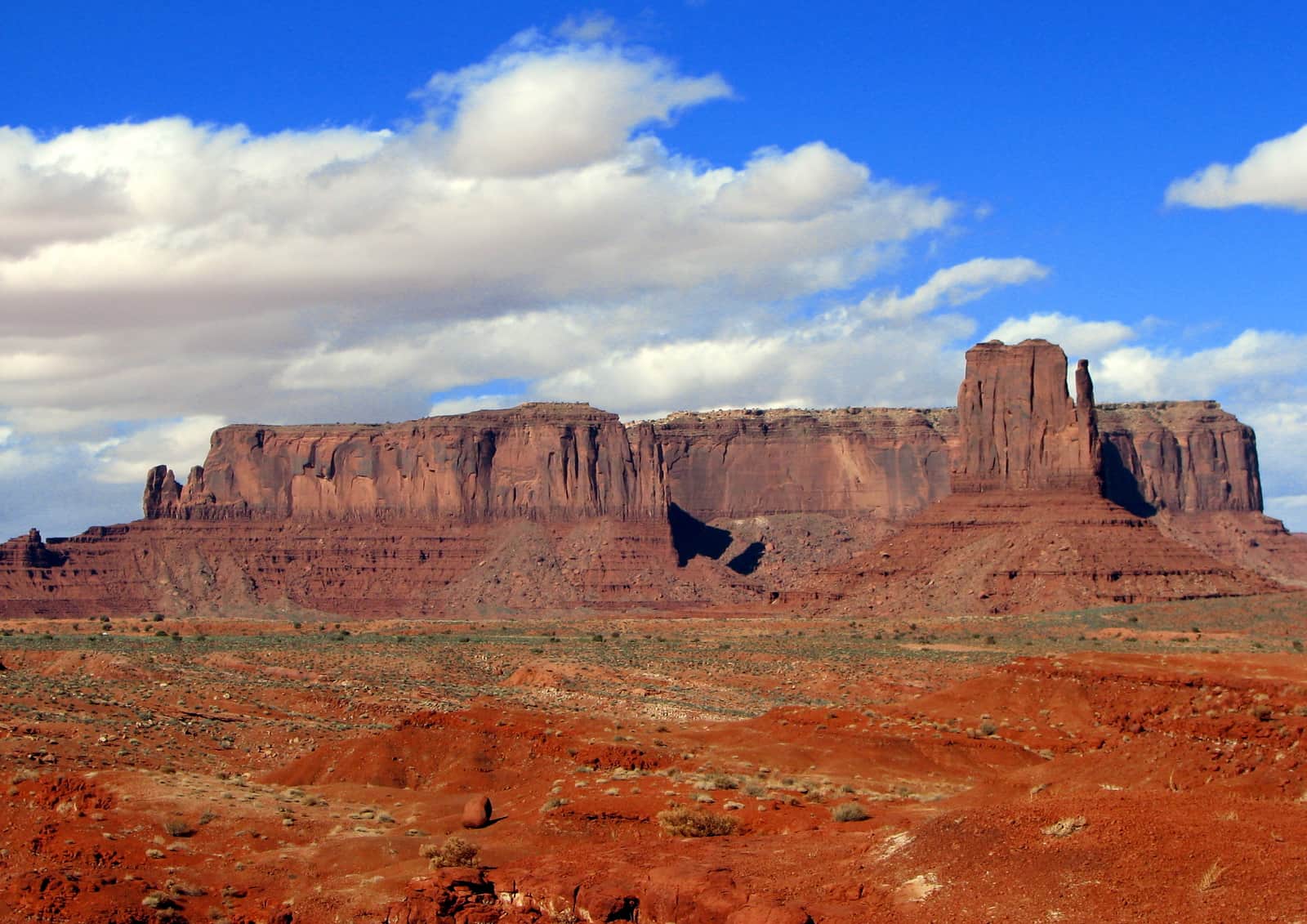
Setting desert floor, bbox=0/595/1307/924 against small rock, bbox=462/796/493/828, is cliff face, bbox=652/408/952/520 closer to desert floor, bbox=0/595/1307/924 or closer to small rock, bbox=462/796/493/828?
desert floor, bbox=0/595/1307/924

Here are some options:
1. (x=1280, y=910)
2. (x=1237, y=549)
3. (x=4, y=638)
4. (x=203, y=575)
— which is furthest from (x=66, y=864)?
(x=1237, y=549)

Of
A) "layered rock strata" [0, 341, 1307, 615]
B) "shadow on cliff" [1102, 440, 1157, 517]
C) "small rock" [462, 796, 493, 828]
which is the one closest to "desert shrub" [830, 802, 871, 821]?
"small rock" [462, 796, 493, 828]

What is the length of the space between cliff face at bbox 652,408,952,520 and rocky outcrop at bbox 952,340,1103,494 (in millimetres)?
56749

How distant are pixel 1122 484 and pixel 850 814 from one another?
534 feet

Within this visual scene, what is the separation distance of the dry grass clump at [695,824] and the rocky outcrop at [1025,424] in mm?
103931

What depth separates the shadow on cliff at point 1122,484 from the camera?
17375 centimetres

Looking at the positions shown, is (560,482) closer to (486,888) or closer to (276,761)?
(276,761)

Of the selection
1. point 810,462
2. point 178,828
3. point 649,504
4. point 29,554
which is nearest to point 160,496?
point 29,554

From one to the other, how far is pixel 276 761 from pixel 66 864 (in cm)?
1246

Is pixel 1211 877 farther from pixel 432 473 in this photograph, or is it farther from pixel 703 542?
pixel 703 542

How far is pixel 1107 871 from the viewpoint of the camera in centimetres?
1549

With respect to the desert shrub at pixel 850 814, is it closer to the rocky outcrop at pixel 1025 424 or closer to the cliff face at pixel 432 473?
the rocky outcrop at pixel 1025 424

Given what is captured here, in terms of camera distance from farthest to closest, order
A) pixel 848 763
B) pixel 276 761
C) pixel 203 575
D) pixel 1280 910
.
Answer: pixel 203 575, pixel 276 761, pixel 848 763, pixel 1280 910

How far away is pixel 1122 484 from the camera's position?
176375 mm
